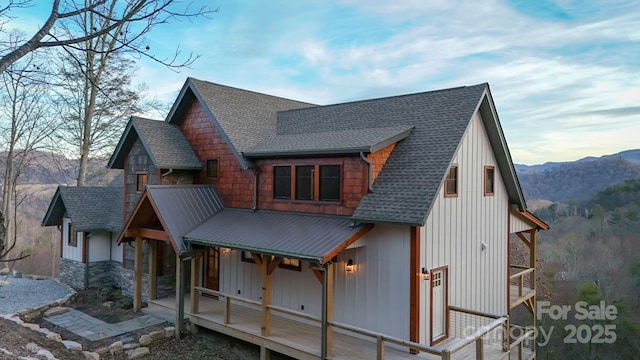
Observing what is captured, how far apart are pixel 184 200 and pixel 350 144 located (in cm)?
540

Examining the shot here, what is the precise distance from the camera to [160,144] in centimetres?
1273

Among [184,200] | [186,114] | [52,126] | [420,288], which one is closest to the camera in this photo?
[420,288]

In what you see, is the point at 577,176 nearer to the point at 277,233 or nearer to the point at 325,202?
the point at 325,202

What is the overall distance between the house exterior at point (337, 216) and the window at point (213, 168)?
2.0 inches

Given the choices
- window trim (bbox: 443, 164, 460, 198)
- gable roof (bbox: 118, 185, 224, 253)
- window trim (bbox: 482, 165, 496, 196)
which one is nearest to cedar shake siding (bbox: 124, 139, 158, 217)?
gable roof (bbox: 118, 185, 224, 253)

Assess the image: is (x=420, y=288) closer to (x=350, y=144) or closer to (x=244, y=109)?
(x=350, y=144)

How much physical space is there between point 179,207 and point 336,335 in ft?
18.7

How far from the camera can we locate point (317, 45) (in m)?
21.2

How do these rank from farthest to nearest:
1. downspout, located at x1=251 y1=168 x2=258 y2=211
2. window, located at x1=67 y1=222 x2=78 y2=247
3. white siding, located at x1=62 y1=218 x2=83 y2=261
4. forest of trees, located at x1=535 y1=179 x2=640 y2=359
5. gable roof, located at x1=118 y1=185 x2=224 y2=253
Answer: forest of trees, located at x1=535 y1=179 x2=640 y2=359 → window, located at x1=67 y1=222 x2=78 y2=247 → white siding, located at x1=62 y1=218 x2=83 y2=261 → downspout, located at x1=251 y1=168 x2=258 y2=211 → gable roof, located at x1=118 y1=185 x2=224 y2=253

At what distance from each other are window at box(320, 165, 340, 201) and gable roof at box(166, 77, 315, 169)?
2.62 meters

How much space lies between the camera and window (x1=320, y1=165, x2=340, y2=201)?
9.87 metres

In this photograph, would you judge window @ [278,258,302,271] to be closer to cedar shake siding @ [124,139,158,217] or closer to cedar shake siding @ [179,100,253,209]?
cedar shake siding @ [179,100,253,209]

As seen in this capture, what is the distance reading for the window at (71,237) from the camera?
1571cm

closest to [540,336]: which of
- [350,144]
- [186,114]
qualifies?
[350,144]
